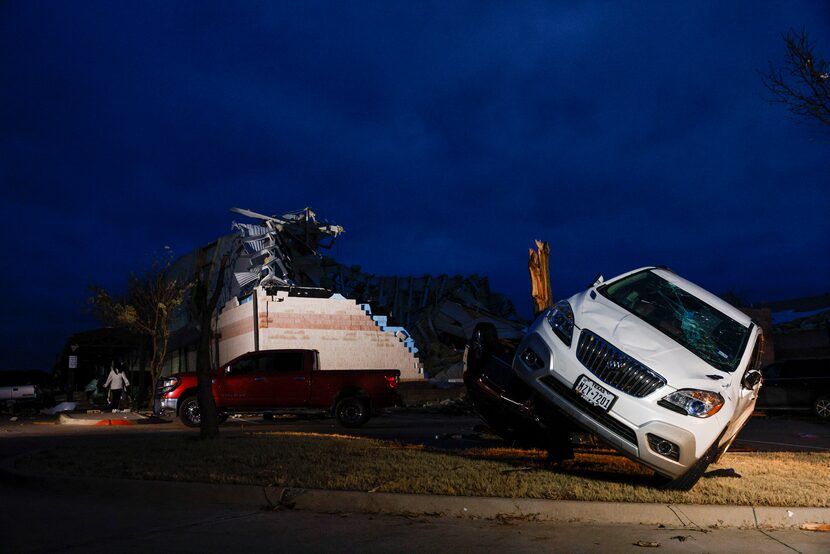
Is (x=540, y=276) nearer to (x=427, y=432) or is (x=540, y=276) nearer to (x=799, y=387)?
(x=427, y=432)

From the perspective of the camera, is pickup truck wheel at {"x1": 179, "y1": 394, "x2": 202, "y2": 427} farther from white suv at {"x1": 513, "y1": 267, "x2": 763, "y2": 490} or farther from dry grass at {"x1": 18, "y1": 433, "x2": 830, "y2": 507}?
white suv at {"x1": 513, "y1": 267, "x2": 763, "y2": 490}

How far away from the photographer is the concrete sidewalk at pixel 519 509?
21.3ft

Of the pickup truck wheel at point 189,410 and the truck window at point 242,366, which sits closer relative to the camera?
the pickup truck wheel at point 189,410

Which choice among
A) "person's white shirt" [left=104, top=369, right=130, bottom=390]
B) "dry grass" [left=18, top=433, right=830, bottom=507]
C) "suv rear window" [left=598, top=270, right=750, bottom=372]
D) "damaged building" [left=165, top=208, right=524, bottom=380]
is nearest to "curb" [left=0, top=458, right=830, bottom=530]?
"dry grass" [left=18, top=433, right=830, bottom=507]

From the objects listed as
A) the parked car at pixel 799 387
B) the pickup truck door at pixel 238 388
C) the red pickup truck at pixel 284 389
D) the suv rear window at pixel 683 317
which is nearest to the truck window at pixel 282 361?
the red pickup truck at pixel 284 389

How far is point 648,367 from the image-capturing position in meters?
7.04

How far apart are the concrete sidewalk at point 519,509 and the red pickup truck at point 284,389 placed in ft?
36.4

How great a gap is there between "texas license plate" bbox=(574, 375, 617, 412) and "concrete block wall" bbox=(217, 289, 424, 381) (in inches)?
959

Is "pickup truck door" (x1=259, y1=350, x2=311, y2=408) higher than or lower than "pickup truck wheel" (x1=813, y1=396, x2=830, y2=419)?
higher

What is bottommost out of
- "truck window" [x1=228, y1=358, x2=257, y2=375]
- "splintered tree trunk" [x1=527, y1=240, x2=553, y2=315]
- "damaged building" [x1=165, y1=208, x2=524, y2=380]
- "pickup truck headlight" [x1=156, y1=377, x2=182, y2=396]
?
"pickup truck headlight" [x1=156, y1=377, x2=182, y2=396]

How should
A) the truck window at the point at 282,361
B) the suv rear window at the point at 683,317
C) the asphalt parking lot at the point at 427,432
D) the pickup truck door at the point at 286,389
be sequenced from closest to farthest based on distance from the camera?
the suv rear window at the point at 683,317 → the asphalt parking lot at the point at 427,432 → the pickup truck door at the point at 286,389 → the truck window at the point at 282,361

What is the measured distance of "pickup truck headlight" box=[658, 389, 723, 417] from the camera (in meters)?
6.83

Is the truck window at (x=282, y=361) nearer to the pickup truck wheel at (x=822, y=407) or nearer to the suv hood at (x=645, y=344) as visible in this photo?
the suv hood at (x=645, y=344)

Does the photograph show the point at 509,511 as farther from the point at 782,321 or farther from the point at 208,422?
the point at 782,321
